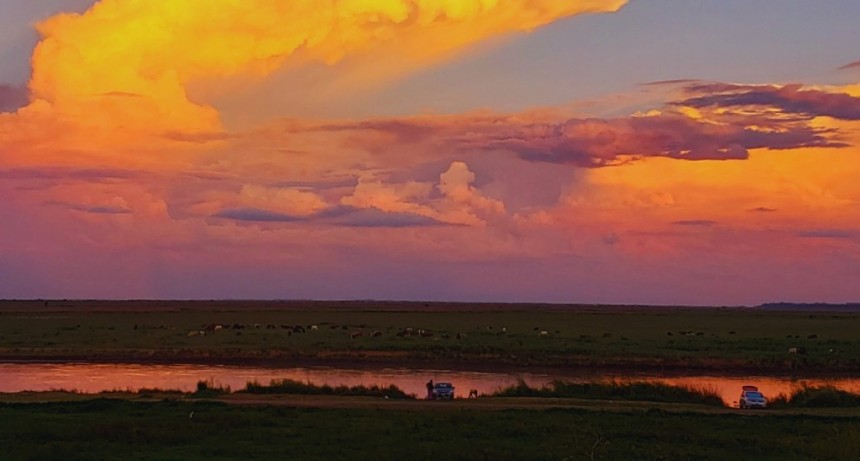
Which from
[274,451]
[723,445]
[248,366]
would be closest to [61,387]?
[248,366]

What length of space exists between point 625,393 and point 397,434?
601 inches

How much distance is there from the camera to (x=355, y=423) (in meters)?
26.2

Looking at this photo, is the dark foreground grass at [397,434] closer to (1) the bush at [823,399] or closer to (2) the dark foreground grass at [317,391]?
(2) the dark foreground grass at [317,391]

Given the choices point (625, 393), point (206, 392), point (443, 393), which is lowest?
point (625, 393)

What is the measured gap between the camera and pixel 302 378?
48906mm

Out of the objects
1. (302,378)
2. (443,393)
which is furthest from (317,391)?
(302,378)

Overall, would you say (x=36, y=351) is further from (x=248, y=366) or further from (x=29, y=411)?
(x=29, y=411)

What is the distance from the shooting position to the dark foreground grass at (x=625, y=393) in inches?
1447

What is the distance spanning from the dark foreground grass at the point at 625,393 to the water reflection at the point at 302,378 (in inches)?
188

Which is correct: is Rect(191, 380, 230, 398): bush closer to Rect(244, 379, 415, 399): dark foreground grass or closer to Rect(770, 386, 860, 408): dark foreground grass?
Rect(244, 379, 415, 399): dark foreground grass

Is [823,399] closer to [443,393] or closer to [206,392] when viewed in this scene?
[443,393]

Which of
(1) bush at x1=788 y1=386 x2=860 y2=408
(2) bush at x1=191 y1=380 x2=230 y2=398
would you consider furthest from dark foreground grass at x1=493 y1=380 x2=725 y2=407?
(2) bush at x1=191 y1=380 x2=230 y2=398

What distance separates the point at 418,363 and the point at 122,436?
35799 mm

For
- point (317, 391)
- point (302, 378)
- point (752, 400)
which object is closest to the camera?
point (752, 400)
